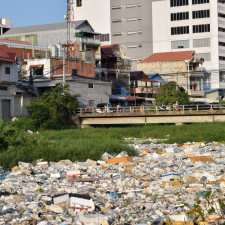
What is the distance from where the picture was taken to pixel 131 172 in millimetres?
19016

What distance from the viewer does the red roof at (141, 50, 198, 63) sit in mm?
84125

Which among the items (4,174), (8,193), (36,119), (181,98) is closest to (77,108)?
(36,119)

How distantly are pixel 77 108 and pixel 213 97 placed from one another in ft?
137

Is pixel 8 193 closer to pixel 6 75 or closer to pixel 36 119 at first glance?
pixel 36 119

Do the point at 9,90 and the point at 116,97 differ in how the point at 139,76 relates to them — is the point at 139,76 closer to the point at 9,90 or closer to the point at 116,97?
the point at 116,97

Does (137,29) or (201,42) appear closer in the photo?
(201,42)

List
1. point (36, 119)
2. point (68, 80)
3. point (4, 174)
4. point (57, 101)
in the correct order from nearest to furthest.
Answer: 1. point (4, 174)
2. point (36, 119)
3. point (57, 101)
4. point (68, 80)

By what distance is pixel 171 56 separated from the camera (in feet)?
281

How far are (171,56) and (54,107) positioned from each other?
39.8m

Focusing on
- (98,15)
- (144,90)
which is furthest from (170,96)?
(98,15)

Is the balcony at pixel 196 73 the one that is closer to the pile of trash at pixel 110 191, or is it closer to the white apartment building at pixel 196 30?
the white apartment building at pixel 196 30

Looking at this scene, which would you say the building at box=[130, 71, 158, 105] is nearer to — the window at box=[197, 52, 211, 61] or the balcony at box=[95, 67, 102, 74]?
the balcony at box=[95, 67, 102, 74]

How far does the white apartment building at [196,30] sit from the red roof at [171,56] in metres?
6.18

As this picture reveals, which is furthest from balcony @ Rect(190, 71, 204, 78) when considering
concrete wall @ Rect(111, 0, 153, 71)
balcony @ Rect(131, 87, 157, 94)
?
concrete wall @ Rect(111, 0, 153, 71)
